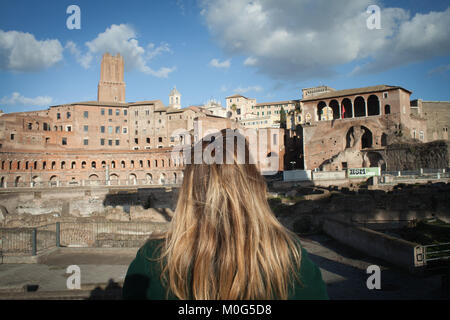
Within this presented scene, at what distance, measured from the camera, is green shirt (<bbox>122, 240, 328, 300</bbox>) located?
5.92 feet

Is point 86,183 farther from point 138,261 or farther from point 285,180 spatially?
point 138,261

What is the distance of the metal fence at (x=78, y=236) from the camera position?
479 inches

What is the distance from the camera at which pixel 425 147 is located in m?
39.6

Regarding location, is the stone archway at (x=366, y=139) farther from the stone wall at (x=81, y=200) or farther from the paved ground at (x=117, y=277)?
the paved ground at (x=117, y=277)

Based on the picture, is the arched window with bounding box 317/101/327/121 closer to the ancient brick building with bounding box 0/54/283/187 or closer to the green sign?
the ancient brick building with bounding box 0/54/283/187

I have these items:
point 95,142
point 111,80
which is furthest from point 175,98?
point 95,142

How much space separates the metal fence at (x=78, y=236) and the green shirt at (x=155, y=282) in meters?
10.4

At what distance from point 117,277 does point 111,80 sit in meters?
83.2

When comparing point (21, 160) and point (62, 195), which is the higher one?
point (21, 160)

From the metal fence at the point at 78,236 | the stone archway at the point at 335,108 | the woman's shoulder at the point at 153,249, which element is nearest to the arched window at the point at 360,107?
the stone archway at the point at 335,108

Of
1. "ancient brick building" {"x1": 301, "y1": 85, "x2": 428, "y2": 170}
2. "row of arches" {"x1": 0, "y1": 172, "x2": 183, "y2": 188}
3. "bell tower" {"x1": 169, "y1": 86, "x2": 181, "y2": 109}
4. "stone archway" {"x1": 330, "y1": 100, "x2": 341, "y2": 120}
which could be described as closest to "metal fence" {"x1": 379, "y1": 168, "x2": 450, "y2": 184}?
"ancient brick building" {"x1": 301, "y1": 85, "x2": 428, "y2": 170}

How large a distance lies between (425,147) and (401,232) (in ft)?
106
